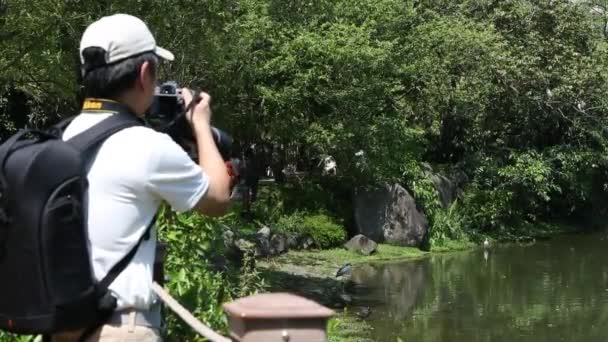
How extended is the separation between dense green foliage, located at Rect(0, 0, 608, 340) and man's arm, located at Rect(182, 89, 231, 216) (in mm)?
4960

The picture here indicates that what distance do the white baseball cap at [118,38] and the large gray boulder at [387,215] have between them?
12642mm

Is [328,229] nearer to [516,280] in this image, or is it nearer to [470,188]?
[516,280]

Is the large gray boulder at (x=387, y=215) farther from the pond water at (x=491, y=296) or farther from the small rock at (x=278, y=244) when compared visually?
the small rock at (x=278, y=244)

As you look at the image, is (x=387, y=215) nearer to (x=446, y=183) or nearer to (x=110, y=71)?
(x=446, y=183)

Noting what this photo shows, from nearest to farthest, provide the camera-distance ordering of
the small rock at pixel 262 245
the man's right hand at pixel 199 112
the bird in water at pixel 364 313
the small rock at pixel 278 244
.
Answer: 1. the man's right hand at pixel 199 112
2. the bird in water at pixel 364 313
3. the small rock at pixel 262 245
4. the small rock at pixel 278 244

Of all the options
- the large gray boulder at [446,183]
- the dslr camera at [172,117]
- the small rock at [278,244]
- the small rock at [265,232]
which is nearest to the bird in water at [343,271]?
the small rock at [278,244]

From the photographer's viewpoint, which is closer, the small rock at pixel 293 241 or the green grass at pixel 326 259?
the green grass at pixel 326 259

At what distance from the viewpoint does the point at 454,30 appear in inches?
595

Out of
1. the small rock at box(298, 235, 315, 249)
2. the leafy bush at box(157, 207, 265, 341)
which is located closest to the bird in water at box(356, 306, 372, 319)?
the small rock at box(298, 235, 315, 249)

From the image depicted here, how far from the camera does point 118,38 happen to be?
1834 mm

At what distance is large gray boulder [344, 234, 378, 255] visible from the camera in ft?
44.5

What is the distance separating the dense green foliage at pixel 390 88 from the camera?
747 cm

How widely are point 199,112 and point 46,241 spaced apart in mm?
489

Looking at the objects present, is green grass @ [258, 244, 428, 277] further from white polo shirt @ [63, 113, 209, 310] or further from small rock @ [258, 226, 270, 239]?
white polo shirt @ [63, 113, 209, 310]
